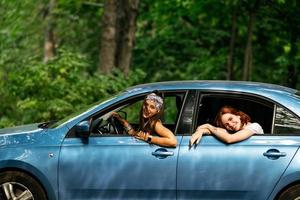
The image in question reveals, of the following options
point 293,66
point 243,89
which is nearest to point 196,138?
point 243,89

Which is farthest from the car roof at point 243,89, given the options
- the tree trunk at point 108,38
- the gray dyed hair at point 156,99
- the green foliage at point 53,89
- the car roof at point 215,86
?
the tree trunk at point 108,38

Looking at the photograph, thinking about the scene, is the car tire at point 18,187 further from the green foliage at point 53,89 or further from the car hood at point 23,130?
the green foliage at point 53,89

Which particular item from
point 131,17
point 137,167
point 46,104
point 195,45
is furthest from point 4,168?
point 195,45

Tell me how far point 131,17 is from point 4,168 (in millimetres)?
10112

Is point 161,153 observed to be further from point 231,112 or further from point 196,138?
point 231,112

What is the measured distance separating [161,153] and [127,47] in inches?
405

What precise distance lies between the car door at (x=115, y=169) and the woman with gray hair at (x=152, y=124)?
74 mm

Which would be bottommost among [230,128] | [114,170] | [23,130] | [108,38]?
[114,170]

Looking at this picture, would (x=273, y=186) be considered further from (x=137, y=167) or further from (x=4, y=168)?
(x=4, y=168)

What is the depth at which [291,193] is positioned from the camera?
6738 mm

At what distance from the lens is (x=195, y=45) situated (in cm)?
2255

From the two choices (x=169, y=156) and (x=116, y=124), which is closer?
(x=169, y=156)

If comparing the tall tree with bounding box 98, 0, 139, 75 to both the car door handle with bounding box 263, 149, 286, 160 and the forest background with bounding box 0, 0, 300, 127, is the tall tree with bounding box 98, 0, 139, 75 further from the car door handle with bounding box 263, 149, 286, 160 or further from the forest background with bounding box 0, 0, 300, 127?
the car door handle with bounding box 263, 149, 286, 160

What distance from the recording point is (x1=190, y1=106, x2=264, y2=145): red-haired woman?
22.3 feet
